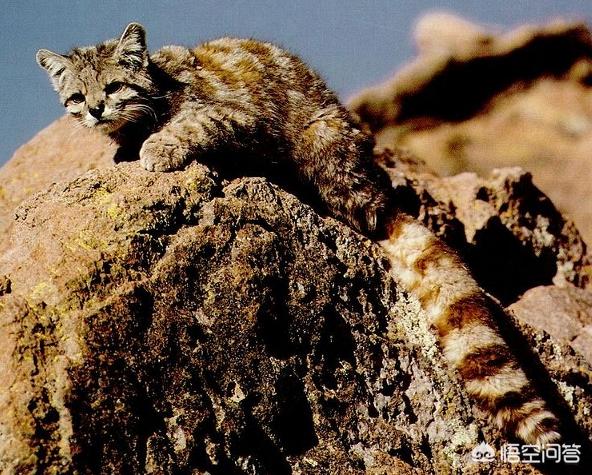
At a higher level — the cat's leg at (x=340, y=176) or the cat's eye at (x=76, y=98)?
the cat's eye at (x=76, y=98)

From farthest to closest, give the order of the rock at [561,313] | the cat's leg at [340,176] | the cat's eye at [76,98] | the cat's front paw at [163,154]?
the rock at [561,313], the cat's leg at [340,176], the cat's eye at [76,98], the cat's front paw at [163,154]

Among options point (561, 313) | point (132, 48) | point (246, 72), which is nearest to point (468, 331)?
point (561, 313)

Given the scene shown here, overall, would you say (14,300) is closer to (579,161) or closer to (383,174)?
(383,174)

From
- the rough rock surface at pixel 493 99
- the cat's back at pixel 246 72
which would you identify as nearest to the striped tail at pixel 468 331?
the cat's back at pixel 246 72

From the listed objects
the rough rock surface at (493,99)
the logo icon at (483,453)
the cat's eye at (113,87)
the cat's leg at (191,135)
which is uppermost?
the rough rock surface at (493,99)

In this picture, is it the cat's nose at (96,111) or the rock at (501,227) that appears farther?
the rock at (501,227)

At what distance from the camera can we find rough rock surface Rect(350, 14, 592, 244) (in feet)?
56.7

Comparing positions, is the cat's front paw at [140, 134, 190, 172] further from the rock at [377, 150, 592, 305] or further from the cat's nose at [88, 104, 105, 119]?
the rock at [377, 150, 592, 305]

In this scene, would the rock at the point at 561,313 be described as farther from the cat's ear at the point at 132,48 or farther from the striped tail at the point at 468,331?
the cat's ear at the point at 132,48

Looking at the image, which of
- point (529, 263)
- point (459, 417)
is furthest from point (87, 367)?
point (529, 263)

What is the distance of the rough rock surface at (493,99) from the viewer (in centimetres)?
1728

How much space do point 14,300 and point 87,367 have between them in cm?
46

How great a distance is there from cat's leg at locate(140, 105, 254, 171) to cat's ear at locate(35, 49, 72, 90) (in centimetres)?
Result: 73

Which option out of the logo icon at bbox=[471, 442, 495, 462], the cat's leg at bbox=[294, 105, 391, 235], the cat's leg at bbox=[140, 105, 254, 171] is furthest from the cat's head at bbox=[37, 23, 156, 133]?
the logo icon at bbox=[471, 442, 495, 462]
